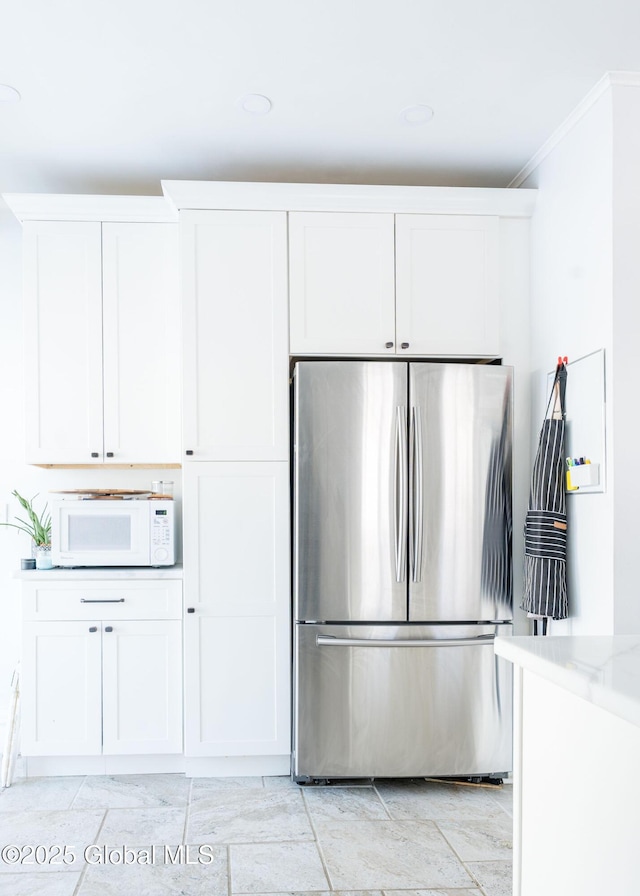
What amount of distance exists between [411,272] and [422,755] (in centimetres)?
202

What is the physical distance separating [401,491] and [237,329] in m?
0.99

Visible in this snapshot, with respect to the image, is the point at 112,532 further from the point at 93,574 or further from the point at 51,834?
the point at 51,834

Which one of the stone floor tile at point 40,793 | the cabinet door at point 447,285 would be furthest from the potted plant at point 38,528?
the cabinet door at point 447,285

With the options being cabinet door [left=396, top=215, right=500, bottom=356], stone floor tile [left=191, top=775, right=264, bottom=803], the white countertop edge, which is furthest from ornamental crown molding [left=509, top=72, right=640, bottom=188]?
stone floor tile [left=191, top=775, right=264, bottom=803]

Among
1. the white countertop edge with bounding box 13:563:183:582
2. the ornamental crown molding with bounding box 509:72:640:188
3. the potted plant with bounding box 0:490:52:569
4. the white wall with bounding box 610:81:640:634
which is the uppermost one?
the ornamental crown molding with bounding box 509:72:640:188

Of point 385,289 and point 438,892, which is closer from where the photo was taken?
point 438,892

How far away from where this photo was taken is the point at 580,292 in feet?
9.53

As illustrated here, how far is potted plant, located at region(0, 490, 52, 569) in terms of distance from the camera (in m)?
3.42

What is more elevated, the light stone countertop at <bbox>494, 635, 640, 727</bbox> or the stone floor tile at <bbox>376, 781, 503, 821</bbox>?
the light stone countertop at <bbox>494, 635, 640, 727</bbox>

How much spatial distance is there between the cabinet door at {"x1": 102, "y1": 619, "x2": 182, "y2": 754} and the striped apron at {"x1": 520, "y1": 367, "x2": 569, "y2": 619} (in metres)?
1.50

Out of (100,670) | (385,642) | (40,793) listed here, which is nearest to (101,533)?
(100,670)

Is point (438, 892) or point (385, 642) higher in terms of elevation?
point (385, 642)

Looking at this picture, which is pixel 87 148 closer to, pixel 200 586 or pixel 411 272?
pixel 411 272

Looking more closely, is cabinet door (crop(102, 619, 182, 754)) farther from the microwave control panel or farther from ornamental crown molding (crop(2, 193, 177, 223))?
ornamental crown molding (crop(2, 193, 177, 223))
